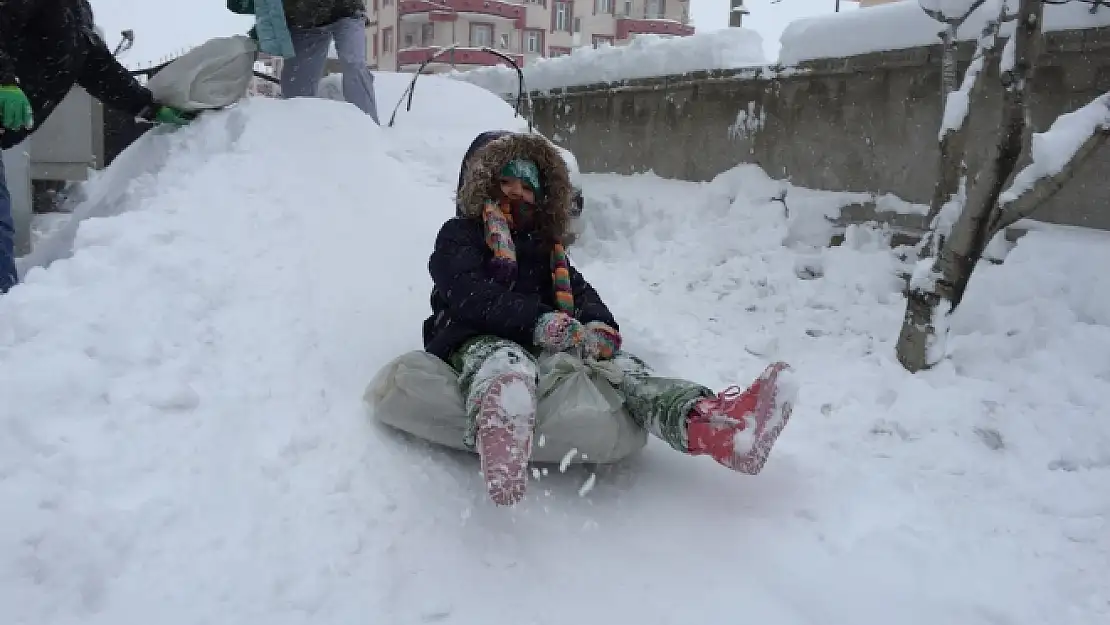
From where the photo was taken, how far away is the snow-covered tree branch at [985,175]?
3.21 m

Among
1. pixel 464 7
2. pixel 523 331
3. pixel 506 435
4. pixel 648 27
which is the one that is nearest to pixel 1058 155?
pixel 523 331

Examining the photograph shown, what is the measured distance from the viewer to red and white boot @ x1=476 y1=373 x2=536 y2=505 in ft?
7.05

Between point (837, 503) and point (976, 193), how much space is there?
1720 millimetres

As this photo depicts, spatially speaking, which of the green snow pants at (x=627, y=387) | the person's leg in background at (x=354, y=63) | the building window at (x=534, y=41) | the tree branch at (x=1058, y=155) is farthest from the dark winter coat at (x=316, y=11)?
the building window at (x=534, y=41)

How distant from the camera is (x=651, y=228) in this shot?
6.39 m

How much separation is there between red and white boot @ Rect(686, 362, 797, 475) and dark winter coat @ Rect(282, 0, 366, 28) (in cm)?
474

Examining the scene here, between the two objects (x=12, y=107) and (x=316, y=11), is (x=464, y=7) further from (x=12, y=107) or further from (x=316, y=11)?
(x=12, y=107)

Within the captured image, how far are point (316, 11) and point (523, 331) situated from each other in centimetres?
410

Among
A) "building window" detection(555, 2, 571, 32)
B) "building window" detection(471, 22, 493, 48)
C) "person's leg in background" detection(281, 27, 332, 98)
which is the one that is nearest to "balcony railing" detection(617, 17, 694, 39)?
"building window" detection(555, 2, 571, 32)

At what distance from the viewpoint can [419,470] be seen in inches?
99.8

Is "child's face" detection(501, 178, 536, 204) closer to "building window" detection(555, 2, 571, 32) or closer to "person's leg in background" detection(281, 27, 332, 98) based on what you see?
"person's leg in background" detection(281, 27, 332, 98)

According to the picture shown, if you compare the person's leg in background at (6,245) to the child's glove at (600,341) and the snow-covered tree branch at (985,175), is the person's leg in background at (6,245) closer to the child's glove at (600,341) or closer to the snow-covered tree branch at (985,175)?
the child's glove at (600,341)

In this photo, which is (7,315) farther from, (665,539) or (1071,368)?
(1071,368)

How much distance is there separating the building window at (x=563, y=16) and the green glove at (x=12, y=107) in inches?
1294
